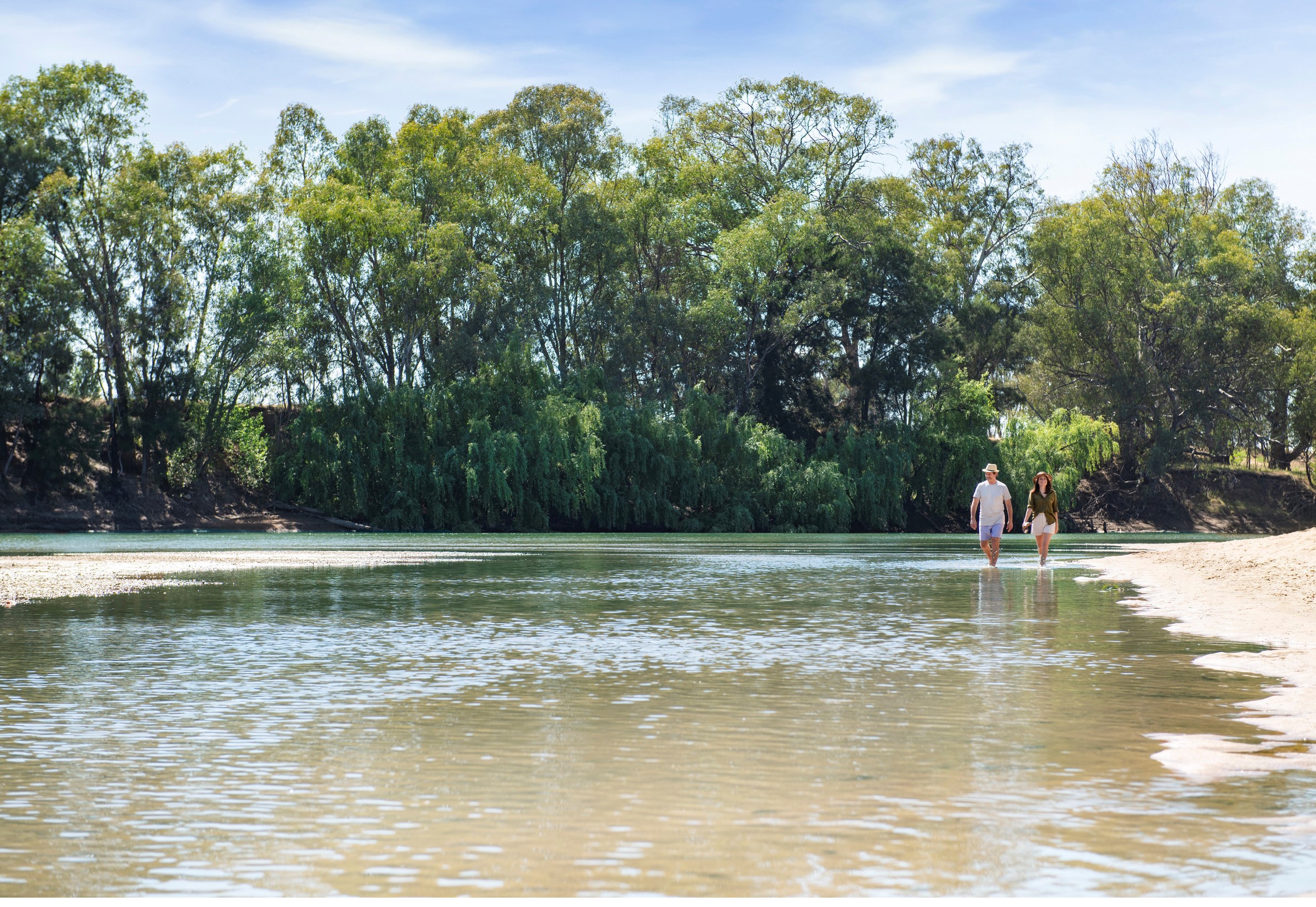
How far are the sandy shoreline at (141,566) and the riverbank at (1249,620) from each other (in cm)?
1246

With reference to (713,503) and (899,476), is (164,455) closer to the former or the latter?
(713,503)

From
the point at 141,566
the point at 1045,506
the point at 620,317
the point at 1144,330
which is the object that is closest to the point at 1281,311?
the point at 1144,330

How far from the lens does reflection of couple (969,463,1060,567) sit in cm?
2380

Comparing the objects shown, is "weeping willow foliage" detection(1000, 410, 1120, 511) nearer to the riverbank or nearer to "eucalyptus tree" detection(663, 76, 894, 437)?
"eucalyptus tree" detection(663, 76, 894, 437)

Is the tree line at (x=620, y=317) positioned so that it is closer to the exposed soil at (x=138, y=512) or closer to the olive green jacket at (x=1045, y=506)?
the exposed soil at (x=138, y=512)

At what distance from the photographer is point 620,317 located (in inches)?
2480

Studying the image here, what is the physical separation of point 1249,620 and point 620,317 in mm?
50960

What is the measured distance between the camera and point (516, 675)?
9.30 meters

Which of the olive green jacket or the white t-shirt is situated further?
the olive green jacket

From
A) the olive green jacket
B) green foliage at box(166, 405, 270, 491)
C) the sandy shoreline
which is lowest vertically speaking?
the sandy shoreline

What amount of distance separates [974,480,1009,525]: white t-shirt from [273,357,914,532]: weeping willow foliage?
28.3m

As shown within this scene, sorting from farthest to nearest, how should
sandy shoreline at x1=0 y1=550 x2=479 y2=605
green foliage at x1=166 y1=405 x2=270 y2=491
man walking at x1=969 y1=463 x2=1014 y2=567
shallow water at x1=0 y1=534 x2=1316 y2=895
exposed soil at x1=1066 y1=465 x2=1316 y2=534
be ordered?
exposed soil at x1=1066 y1=465 x2=1316 y2=534 → green foliage at x1=166 y1=405 x2=270 y2=491 → man walking at x1=969 y1=463 x2=1014 y2=567 → sandy shoreline at x1=0 y1=550 x2=479 y2=605 → shallow water at x1=0 y1=534 x2=1316 y2=895

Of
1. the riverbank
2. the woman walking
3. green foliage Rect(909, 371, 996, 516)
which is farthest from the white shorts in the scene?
green foliage Rect(909, 371, 996, 516)

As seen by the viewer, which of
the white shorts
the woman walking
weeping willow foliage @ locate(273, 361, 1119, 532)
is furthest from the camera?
weeping willow foliage @ locate(273, 361, 1119, 532)
